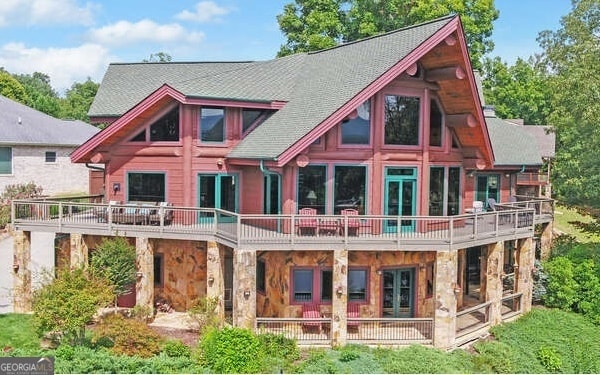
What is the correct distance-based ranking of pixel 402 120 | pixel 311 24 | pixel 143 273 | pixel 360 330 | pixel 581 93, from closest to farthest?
pixel 360 330 → pixel 143 273 → pixel 402 120 → pixel 581 93 → pixel 311 24

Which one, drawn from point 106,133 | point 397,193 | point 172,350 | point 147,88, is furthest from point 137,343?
point 147,88

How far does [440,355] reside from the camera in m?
16.3

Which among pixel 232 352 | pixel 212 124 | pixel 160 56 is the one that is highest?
pixel 160 56

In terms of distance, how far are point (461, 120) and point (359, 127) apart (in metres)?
3.98

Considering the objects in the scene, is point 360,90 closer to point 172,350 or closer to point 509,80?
point 172,350

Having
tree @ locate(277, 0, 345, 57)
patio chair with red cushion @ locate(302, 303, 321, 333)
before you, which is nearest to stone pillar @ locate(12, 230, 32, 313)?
patio chair with red cushion @ locate(302, 303, 321, 333)

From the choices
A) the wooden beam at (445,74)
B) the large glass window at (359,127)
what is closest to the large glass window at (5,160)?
the large glass window at (359,127)

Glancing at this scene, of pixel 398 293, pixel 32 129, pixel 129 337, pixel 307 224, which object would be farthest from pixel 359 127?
pixel 32 129

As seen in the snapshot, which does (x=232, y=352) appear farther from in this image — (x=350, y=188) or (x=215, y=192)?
(x=215, y=192)

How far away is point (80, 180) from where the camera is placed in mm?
40812

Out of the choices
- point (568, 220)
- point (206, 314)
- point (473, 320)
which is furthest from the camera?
point (568, 220)

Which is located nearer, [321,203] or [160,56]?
[321,203]

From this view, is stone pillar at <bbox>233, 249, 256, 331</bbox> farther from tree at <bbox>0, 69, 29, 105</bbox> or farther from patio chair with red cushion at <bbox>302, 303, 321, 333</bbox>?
tree at <bbox>0, 69, 29, 105</bbox>

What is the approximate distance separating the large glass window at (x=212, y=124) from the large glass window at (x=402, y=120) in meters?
6.30
